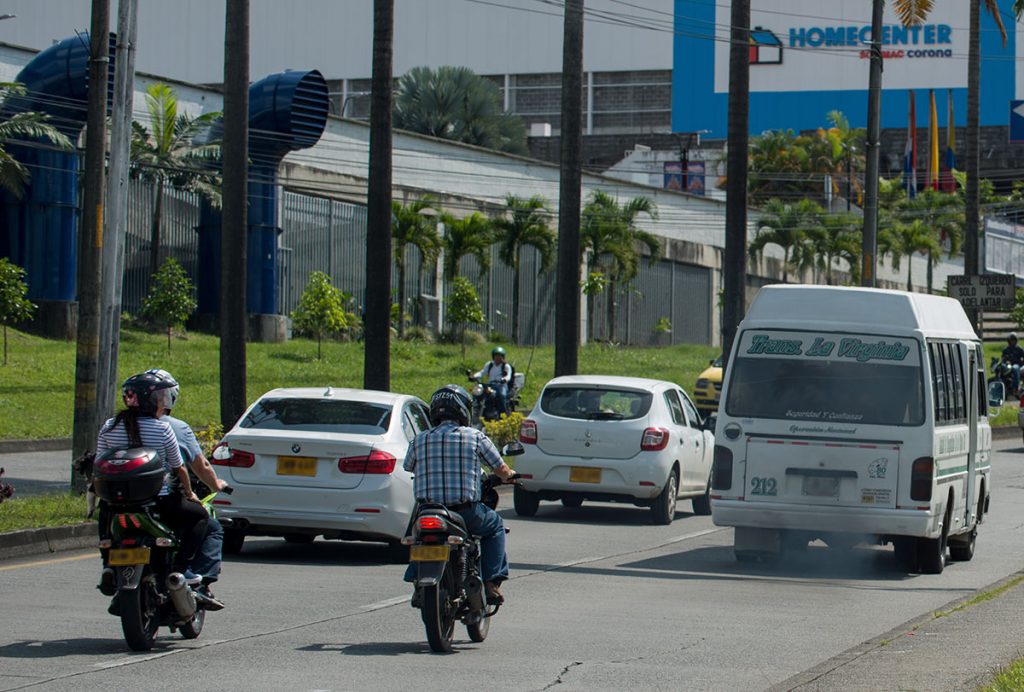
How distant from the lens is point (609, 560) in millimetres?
15539

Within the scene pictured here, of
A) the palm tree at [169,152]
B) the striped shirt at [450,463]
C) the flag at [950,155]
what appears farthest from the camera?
the flag at [950,155]

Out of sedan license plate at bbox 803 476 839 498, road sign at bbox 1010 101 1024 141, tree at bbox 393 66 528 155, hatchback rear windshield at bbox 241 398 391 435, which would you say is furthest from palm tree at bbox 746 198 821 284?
hatchback rear windshield at bbox 241 398 391 435

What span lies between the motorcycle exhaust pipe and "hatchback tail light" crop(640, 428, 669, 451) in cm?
981

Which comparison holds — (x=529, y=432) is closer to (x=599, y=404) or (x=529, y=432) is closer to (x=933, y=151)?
(x=599, y=404)

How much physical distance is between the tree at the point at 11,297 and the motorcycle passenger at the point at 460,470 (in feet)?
73.9

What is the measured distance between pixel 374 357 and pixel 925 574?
988 cm

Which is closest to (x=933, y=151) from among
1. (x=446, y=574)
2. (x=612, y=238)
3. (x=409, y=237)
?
(x=612, y=238)

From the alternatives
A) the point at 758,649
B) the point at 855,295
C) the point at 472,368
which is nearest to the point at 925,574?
the point at 855,295

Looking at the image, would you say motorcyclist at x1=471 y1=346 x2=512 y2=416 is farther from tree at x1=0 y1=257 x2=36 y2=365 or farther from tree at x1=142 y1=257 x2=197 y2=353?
tree at x1=142 y1=257 x2=197 y2=353

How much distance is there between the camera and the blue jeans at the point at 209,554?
9859 mm

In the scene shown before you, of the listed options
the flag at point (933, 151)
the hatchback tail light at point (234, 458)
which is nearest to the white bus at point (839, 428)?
the hatchback tail light at point (234, 458)

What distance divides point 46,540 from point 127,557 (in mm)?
5774

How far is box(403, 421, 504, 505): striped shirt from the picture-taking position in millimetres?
9953

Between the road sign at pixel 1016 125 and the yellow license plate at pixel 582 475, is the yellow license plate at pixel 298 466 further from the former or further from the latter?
the road sign at pixel 1016 125
